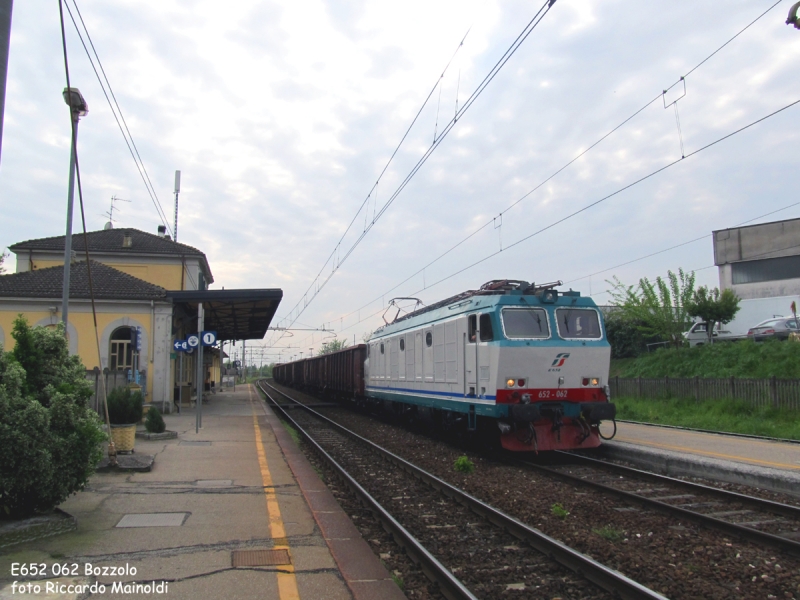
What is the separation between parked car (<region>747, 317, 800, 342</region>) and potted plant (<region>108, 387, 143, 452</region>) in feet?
87.5

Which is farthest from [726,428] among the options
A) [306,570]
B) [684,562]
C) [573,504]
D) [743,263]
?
[743,263]

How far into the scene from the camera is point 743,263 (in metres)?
40.6

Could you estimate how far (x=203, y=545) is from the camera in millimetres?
5605

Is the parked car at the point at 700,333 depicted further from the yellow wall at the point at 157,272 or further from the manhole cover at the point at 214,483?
the manhole cover at the point at 214,483

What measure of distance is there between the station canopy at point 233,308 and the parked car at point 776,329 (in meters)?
21.3

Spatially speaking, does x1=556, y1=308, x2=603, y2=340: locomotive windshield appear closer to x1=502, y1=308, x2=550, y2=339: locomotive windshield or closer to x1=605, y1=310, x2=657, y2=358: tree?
x1=502, y1=308, x2=550, y2=339: locomotive windshield

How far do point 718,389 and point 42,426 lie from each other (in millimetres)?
17686

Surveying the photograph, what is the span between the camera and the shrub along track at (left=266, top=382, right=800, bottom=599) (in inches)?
197

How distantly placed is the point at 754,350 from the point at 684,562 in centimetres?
2103

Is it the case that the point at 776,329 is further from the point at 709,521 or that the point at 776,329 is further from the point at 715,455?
the point at 709,521

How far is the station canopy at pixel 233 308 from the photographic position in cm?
2134

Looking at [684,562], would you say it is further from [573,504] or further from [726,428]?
[726,428]

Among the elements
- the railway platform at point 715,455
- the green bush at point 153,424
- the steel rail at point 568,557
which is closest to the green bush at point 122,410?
the green bush at point 153,424

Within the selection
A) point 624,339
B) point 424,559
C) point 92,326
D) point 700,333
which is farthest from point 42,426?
point 700,333
